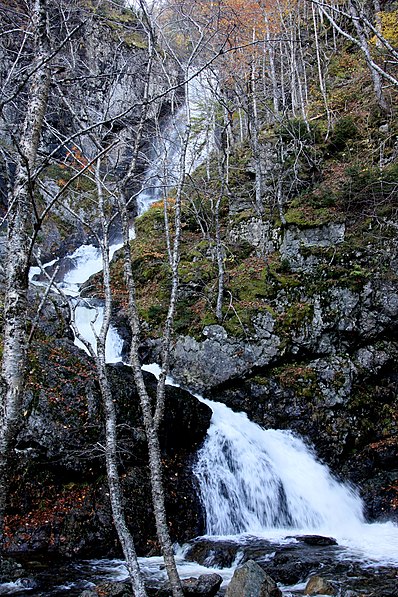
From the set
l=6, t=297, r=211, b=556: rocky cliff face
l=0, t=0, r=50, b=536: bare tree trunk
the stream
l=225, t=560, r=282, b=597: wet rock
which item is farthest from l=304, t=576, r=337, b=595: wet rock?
l=0, t=0, r=50, b=536: bare tree trunk

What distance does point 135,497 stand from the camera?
308 inches

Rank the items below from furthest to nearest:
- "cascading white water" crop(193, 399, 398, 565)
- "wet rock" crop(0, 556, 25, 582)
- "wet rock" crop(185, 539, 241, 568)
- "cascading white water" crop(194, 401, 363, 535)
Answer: "cascading white water" crop(194, 401, 363, 535), "cascading white water" crop(193, 399, 398, 565), "wet rock" crop(185, 539, 241, 568), "wet rock" crop(0, 556, 25, 582)

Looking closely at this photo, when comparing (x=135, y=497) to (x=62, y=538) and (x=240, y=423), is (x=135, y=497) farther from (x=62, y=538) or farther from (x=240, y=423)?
(x=240, y=423)

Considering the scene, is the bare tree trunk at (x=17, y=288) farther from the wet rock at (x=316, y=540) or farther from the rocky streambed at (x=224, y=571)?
the wet rock at (x=316, y=540)

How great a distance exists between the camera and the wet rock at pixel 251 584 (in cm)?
495

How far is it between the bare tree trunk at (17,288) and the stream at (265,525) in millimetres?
2232

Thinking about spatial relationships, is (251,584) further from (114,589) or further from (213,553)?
(213,553)

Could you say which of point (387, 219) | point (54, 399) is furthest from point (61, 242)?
point (387, 219)

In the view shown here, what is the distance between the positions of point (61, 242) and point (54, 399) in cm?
1460

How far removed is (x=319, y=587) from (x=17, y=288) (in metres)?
5.78

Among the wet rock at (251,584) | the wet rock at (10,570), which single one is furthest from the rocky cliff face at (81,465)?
the wet rock at (251,584)

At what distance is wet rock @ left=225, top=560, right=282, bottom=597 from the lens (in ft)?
16.3

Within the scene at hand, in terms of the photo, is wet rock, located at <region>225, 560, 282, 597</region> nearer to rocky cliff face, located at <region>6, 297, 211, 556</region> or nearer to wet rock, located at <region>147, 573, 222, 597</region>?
wet rock, located at <region>147, 573, 222, 597</region>

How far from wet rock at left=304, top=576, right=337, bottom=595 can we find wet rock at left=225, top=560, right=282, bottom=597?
0.86m
